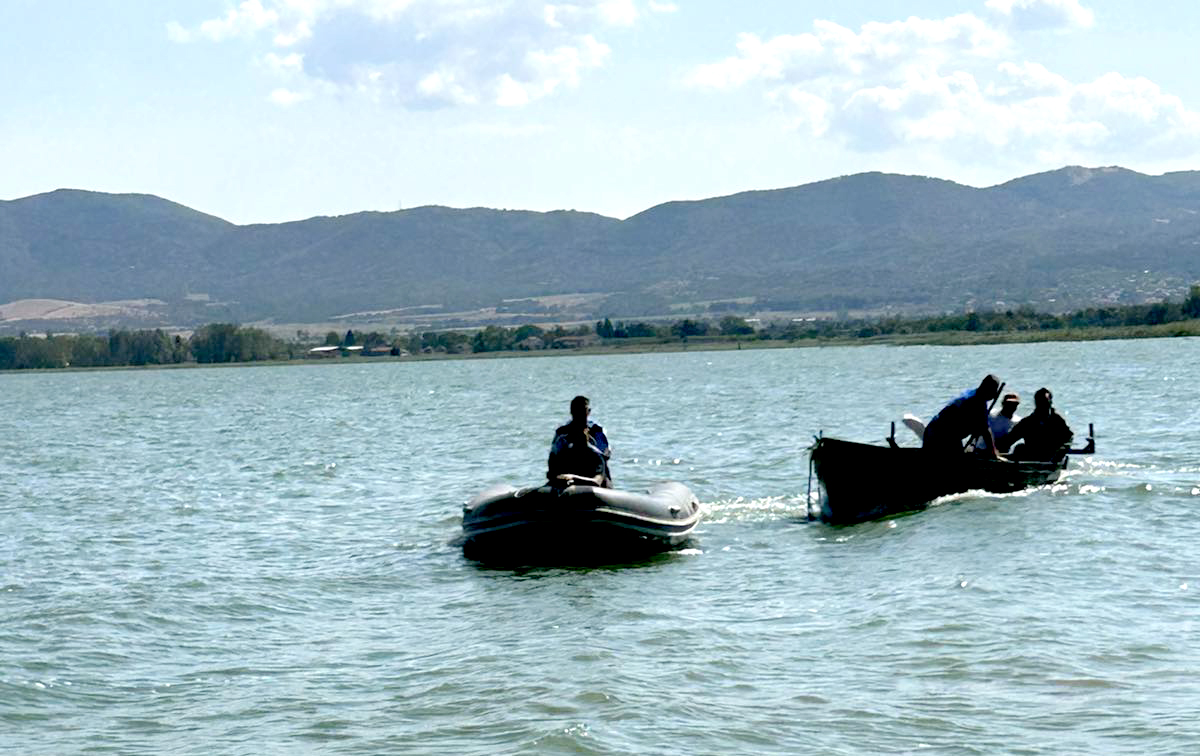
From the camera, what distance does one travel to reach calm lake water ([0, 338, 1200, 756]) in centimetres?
1412

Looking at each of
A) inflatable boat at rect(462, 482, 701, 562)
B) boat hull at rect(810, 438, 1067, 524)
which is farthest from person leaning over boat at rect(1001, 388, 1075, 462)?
inflatable boat at rect(462, 482, 701, 562)

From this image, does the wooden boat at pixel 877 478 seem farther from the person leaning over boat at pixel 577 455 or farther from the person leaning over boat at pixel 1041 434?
the person leaning over boat at pixel 577 455

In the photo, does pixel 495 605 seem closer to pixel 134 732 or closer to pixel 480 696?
pixel 480 696

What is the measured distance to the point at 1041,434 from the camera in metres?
28.8

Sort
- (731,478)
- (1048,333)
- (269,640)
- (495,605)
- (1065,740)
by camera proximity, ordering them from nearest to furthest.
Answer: (1065,740)
(269,640)
(495,605)
(731,478)
(1048,333)

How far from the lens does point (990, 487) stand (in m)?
27.4

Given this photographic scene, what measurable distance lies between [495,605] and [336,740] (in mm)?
6212

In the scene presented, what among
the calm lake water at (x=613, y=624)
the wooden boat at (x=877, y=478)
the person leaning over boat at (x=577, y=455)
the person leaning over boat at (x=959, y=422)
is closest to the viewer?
the calm lake water at (x=613, y=624)

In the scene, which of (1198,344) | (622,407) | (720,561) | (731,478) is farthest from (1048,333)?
(720,561)

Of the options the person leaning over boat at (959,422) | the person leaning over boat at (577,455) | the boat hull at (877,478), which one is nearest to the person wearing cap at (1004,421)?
the person leaning over boat at (959,422)

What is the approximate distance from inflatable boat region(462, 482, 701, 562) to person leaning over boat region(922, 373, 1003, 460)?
5.44 m

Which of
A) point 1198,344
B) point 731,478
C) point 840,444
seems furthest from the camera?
point 1198,344

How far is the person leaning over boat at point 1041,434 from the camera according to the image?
28797 mm

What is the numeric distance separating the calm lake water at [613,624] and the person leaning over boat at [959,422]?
40.0 inches
